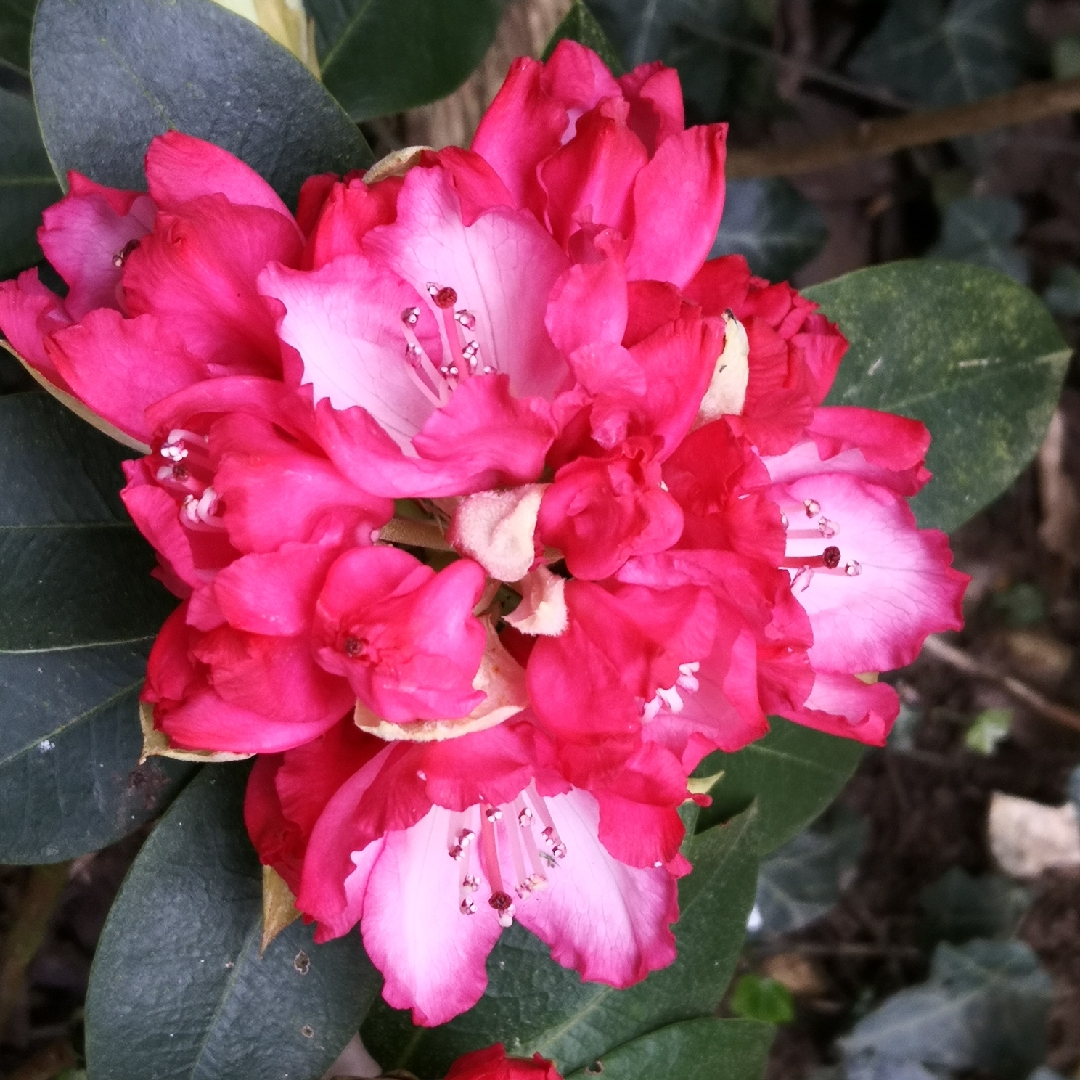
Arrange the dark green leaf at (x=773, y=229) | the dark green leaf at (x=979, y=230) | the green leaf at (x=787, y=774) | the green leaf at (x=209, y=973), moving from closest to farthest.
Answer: the green leaf at (x=209, y=973)
the green leaf at (x=787, y=774)
the dark green leaf at (x=773, y=229)
the dark green leaf at (x=979, y=230)

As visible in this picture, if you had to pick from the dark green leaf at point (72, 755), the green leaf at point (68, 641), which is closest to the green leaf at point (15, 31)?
the green leaf at point (68, 641)

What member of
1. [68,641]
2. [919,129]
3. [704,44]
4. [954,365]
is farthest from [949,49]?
[68,641]

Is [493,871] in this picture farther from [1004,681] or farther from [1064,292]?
[1064,292]

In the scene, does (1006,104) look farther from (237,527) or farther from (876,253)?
(237,527)

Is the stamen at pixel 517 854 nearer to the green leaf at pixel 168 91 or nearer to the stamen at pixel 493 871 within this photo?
the stamen at pixel 493 871

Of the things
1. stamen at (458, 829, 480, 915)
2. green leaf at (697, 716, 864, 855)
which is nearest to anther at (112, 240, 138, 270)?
stamen at (458, 829, 480, 915)

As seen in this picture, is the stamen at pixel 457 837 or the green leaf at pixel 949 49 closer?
the stamen at pixel 457 837

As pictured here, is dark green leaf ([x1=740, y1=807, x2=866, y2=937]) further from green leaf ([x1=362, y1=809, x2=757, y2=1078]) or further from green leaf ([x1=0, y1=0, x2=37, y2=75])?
green leaf ([x1=0, y1=0, x2=37, y2=75])
